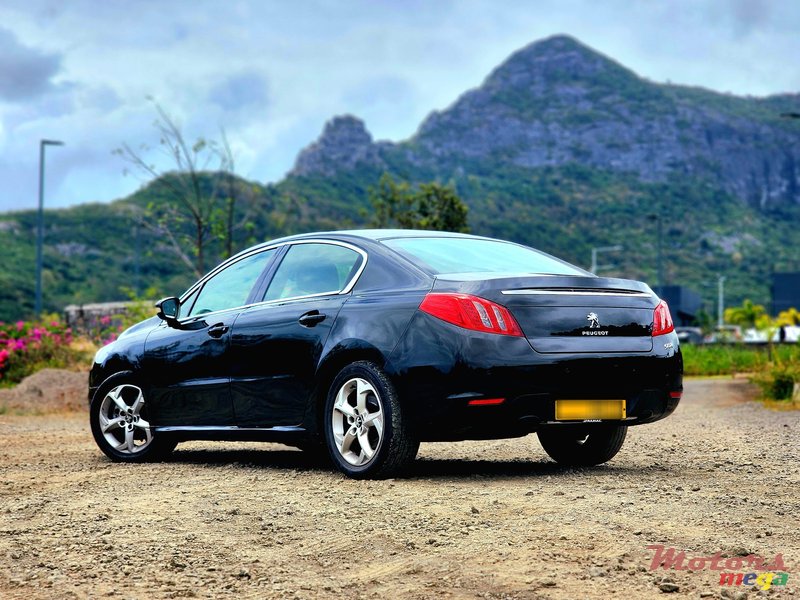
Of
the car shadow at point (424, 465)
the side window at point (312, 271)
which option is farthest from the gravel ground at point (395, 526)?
the side window at point (312, 271)

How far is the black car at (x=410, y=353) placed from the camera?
Answer: 6.91 meters

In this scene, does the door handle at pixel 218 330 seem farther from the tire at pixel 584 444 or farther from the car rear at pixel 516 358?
the tire at pixel 584 444

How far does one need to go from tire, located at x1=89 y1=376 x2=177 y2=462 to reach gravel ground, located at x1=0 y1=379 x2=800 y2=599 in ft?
0.64

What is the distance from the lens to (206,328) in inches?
342

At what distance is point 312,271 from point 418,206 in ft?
103

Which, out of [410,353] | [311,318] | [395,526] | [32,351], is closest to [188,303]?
[311,318]

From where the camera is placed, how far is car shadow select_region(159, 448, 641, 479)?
7.67 meters

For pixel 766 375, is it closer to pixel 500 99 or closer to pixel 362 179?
pixel 362 179

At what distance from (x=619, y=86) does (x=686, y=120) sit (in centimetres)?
1332

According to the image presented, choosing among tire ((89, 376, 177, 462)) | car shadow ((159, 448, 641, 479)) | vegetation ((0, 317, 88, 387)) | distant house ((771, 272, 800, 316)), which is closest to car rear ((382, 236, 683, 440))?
car shadow ((159, 448, 641, 479))

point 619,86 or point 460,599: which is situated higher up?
point 619,86

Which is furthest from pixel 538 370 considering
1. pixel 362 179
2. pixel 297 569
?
pixel 362 179

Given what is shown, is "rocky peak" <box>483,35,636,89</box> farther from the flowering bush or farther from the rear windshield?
the rear windshield

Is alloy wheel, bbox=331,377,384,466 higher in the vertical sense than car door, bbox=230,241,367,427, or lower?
lower
